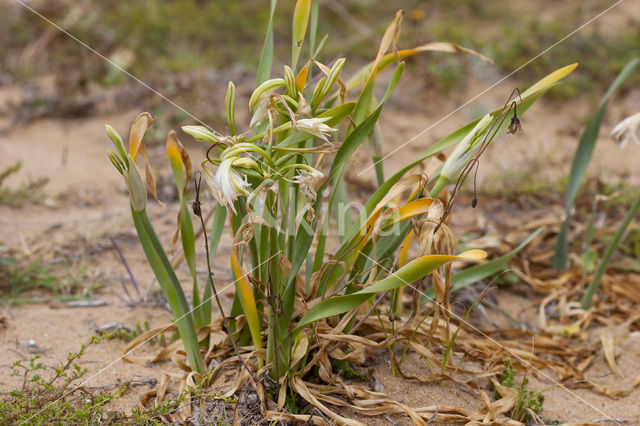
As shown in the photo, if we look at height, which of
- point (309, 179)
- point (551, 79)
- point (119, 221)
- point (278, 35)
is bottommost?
point (119, 221)

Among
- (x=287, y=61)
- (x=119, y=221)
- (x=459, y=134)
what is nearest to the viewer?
(x=459, y=134)

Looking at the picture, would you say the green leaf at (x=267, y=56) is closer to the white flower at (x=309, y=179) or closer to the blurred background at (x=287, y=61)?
the white flower at (x=309, y=179)

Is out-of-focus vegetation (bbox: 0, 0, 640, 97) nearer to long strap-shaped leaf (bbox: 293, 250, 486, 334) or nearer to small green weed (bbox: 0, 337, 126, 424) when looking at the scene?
small green weed (bbox: 0, 337, 126, 424)

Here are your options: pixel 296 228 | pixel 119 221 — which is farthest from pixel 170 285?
pixel 119 221

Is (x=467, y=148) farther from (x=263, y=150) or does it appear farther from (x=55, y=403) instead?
(x=55, y=403)

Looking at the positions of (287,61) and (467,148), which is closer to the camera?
(467,148)

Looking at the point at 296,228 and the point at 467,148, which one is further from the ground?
the point at 467,148

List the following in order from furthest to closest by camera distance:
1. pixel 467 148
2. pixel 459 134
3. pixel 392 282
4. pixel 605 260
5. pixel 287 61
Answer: pixel 287 61 → pixel 605 260 → pixel 459 134 → pixel 467 148 → pixel 392 282

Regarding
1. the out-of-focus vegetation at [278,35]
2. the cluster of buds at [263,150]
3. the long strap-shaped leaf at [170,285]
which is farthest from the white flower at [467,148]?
the out-of-focus vegetation at [278,35]
